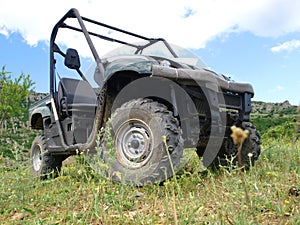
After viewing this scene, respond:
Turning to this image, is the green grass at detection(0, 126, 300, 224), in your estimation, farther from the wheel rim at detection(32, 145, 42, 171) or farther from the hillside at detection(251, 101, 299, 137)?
the wheel rim at detection(32, 145, 42, 171)

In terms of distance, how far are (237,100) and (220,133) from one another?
0.44m

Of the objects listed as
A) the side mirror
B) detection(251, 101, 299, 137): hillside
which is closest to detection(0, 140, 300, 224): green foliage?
detection(251, 101, 299, 137): hillside

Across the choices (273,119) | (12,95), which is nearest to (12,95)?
(12,95)

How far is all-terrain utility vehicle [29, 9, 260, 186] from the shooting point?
310 centimetres

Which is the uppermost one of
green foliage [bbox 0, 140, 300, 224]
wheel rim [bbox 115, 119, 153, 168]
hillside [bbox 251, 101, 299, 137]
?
hillside [bbox 251, 101, 299, 137]

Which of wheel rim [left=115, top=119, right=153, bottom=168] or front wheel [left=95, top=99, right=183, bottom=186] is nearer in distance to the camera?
front wheel [left=95, top=99, right=183, bottom=186]

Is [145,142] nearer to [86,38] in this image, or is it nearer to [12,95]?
[86,38]

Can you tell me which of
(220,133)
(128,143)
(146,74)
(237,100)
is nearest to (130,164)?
(128,143)

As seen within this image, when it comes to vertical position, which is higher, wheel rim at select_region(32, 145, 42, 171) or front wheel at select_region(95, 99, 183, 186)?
front wheel at select_region(95, 99, 183, 186)

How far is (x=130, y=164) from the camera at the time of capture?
328 cm

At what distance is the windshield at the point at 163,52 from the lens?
4.32 metres

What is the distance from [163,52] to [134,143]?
6.68 feet

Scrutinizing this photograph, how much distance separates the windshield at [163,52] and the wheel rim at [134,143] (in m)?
1.26

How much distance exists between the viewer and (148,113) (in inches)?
127
